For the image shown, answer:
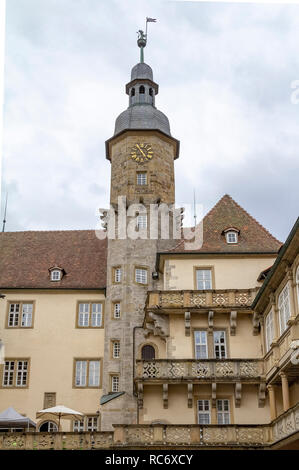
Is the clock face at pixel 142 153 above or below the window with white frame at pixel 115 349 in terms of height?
above

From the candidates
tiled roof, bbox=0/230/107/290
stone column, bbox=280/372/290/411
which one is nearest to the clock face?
tiled roof, bbox=0/230/107/290

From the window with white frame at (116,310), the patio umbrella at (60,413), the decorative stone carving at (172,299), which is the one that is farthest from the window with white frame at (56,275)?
the decorative stone carving at (172,299)

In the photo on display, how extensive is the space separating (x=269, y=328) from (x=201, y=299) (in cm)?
385

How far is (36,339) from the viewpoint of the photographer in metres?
36.8

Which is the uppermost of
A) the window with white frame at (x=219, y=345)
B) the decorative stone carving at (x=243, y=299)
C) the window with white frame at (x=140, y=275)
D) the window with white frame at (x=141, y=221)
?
the window with white frame at (x=141, y=221)

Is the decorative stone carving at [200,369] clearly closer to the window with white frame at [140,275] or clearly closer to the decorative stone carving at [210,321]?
the decorative stone carving at [210,321]

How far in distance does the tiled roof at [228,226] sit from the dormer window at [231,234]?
163 mm

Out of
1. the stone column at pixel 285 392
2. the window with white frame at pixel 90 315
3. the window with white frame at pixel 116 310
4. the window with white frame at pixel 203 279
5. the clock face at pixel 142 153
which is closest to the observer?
the stone column at pixel 285 392

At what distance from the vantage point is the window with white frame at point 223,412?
29.2 m

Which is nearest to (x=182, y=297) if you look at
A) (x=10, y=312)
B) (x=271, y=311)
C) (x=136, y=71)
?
(x=271, y=311)

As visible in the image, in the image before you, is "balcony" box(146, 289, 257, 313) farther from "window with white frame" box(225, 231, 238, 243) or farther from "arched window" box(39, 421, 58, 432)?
"arched window" box(39, 421, 58, 432)

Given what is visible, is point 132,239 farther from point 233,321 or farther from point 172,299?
point 233,321

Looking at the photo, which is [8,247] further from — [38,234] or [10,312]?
[10,312]

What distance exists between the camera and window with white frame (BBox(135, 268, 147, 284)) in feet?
116
